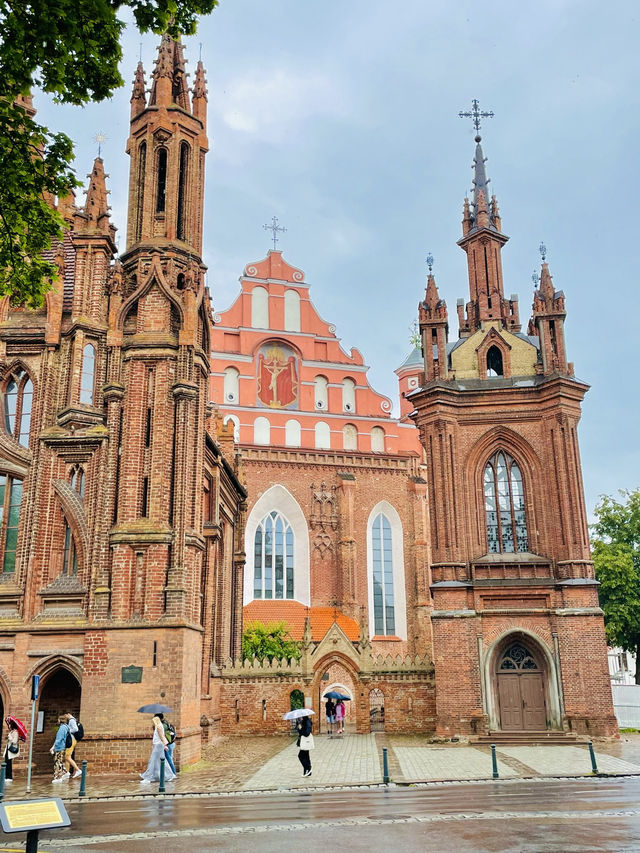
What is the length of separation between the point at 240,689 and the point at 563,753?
12.5 meters

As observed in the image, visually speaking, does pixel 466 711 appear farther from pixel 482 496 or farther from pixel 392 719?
pixel 482 496

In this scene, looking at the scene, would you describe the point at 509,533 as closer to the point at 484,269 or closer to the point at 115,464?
the point at 484,269

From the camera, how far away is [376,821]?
1229cm

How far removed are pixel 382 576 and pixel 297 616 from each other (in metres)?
5.58

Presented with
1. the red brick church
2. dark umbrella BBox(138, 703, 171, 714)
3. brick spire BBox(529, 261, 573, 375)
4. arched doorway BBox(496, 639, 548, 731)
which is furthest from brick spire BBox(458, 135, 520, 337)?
dark umbrella BBox(138, 703, 171, 714)

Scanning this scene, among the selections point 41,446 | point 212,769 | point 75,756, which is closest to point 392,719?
point 212,769

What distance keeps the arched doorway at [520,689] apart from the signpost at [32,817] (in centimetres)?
2337

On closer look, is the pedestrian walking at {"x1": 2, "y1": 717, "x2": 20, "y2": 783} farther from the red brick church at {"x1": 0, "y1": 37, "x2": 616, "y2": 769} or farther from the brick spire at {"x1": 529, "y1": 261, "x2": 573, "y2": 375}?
the brick spire at {"x1": 529, "y1": 261, "x2": 573, "y2": 375}

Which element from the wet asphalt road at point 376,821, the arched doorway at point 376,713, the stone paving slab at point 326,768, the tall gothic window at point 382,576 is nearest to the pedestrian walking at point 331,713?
the arched doorway at point 376,713

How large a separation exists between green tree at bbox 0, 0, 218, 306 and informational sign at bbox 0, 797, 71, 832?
26.2ft

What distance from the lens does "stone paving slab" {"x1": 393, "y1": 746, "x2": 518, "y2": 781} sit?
19.0m

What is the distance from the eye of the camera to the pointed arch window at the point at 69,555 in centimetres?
2191

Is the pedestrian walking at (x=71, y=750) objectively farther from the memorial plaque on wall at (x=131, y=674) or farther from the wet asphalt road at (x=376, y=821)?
the wet asphalt road at (x=376, y=821)

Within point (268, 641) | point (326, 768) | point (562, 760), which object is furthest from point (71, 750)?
point (268, 641)
